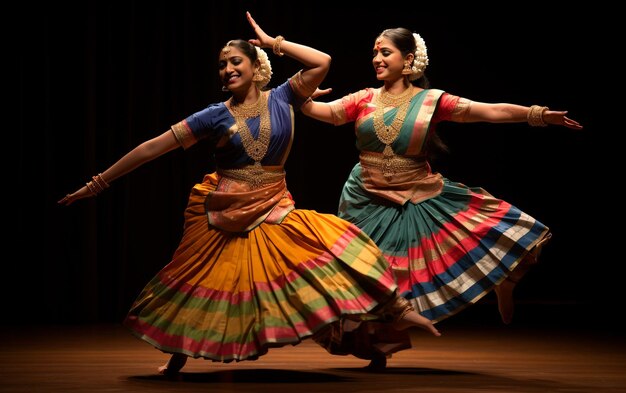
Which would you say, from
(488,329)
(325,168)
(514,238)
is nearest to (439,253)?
(514,238)

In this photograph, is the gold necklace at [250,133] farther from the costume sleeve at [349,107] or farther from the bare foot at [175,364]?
the bare foot at [175,364]

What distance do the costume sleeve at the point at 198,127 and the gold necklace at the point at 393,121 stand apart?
73cm

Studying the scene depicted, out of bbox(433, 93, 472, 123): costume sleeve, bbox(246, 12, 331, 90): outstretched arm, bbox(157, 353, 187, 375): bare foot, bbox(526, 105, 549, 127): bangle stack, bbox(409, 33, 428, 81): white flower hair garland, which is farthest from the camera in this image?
bbox(409, 33, 428, 81): white flower hair garland

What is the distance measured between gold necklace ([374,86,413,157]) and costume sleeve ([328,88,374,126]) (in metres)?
0.08

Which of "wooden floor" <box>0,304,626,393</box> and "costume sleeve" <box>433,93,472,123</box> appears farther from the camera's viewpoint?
"costume sleeve" <box>433,93,472,123</box>

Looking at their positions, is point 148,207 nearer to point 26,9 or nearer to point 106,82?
point 106,82

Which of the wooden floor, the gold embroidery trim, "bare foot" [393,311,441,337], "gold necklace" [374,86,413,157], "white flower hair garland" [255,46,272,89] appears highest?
"white flower hair garland" [255,46,272,89]

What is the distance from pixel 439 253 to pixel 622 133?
2.78 m

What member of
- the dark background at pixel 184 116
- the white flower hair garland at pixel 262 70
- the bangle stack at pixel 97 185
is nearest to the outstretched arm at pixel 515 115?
the white flower hair garland at pixel 262 70

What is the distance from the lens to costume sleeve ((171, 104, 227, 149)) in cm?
398

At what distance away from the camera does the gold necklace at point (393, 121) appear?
14.4ft

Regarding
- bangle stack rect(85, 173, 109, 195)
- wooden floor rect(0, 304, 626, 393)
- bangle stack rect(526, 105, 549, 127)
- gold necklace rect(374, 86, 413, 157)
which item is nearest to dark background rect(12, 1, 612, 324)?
wooden floor rect(0, 304, 626, 393)

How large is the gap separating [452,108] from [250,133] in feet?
3.02

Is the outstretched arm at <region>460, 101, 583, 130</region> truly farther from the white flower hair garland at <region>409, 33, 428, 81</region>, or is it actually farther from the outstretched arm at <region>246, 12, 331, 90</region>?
the outstretched arm at <region>246, 12, 331, 90</region>
